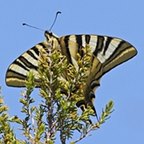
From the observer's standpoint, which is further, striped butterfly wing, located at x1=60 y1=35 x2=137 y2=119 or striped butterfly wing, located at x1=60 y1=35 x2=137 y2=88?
striped butterfly wing, located at x1=60 y1=35 x2=137 y2=88

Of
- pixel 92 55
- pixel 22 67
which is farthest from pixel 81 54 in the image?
pixel 22 67

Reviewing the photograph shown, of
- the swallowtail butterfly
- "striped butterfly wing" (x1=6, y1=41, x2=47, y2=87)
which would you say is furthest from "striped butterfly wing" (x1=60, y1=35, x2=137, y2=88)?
"striped butterfly wing" (x1=6, y1=41, x2=47, y2=87)

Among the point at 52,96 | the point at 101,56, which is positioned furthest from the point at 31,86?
the point at 101,56

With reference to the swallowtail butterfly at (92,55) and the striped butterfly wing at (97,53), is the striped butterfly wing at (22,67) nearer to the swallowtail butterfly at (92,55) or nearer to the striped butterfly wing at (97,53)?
the swallowtail butterfly at (92,55)

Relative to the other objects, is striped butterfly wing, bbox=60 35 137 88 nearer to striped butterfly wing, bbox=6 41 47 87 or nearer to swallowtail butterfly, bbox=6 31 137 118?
swallowtail butterfly, bbox=6 31 137 118

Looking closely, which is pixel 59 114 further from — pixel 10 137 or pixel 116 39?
pixel 116 39

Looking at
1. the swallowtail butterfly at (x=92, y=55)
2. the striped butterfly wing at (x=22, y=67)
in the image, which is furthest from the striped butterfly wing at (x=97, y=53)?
the striped butterfly wing at (x=22, y=67)
